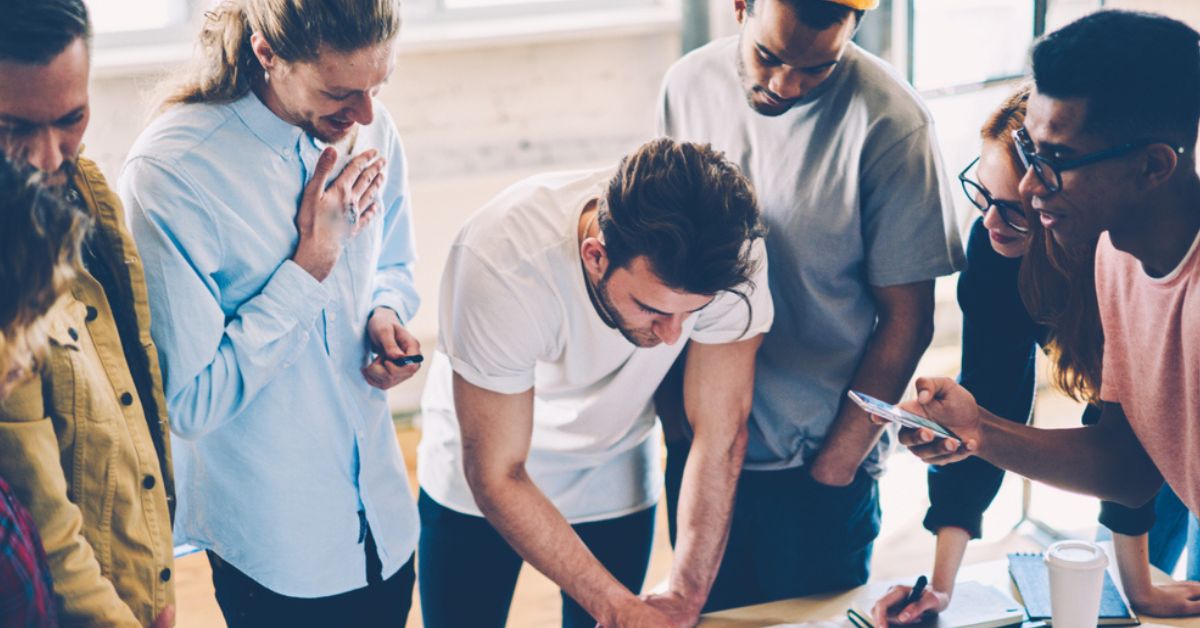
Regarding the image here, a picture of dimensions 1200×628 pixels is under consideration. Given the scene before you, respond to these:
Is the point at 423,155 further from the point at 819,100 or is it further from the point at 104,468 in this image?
the point at 104,468

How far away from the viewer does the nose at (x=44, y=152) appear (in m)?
1.30

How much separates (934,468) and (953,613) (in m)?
0.28

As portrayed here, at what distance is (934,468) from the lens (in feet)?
5.91

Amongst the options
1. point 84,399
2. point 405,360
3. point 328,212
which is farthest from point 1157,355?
point 84,399

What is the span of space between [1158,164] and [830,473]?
2.43ft

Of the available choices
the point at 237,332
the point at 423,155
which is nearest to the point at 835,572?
the point at 237,332

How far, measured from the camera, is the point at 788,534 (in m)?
1.94

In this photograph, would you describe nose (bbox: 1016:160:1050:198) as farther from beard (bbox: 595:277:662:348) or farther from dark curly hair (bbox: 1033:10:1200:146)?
beard (bbox: 595:277:662:348)

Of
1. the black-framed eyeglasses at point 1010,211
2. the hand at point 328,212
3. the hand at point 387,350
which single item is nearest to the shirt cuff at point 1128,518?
the black-framed eyeglasses at point 1010,211

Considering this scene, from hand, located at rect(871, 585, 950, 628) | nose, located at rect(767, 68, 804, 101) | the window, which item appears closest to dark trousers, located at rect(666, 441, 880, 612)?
hand, located at rect(871, 585, 950, 628)

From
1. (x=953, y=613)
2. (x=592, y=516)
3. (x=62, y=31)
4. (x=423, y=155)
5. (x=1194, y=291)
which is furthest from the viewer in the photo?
(x=423, y=155)

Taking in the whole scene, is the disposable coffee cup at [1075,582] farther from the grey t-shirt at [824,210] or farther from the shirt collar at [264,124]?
the shirt collar at [264,124]

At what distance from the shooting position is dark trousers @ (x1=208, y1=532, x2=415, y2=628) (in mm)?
1667

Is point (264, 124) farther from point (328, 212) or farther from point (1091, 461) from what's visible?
point (1091, 461)
